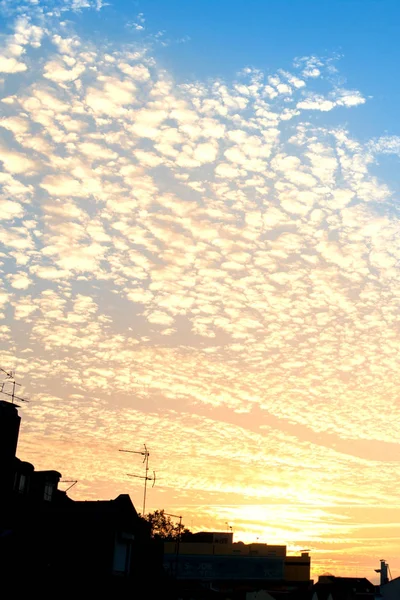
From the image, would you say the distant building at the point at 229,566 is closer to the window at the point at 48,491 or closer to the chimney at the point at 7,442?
the window at the point at 48,491

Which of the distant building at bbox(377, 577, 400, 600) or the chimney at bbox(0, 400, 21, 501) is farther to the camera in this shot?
the distant building at bbox(377, 577, 400, 600)

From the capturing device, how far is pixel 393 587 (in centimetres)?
6469

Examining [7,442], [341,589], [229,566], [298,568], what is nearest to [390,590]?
[7,442]

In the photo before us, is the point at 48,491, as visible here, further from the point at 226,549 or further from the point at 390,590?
the point at 226,549

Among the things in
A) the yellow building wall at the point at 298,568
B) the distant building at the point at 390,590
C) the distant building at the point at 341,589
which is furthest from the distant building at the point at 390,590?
the yellow building wall at the point at 298,568

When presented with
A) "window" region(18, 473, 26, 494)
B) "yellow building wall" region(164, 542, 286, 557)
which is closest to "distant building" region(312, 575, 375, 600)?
"yellow building wall" region(164, 542, 286, 557)

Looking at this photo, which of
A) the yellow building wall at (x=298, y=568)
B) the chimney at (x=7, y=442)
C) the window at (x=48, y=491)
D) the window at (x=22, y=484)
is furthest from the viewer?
the yellow building wall at (x=298, y=568)

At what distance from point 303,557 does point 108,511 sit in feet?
347

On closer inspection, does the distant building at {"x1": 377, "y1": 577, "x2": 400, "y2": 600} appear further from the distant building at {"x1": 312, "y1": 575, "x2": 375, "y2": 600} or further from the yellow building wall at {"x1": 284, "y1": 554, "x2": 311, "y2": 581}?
the yellow building wall at {"x1": 284, "y1": 554, "x2": 311, "y2": 581}

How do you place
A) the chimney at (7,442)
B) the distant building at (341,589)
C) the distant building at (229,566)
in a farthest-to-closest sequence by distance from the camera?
the distant building at (229,566)
the distant building at (341,589)
the chimney at (7,442)

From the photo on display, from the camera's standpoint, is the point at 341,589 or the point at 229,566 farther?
the point at 229,566

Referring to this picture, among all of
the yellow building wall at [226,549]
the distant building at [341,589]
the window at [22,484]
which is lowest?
the distant building at [341,589]

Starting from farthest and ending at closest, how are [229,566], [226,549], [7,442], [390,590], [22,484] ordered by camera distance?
[226,549]
[229,566]
[390,590]
[22,484]
[7,442]

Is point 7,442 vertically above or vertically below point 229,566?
above
